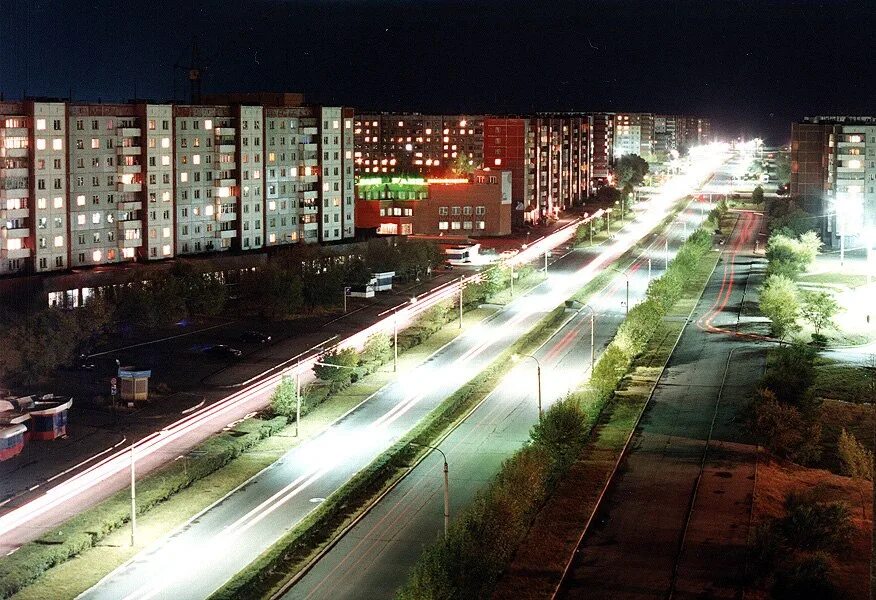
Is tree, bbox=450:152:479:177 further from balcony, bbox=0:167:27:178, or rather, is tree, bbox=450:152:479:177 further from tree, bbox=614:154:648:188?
balcony, bbox=0:167:27:178

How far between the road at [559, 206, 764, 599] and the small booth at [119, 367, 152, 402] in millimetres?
17898

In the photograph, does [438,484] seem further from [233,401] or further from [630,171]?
[630,171]

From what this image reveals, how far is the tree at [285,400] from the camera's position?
138 feet

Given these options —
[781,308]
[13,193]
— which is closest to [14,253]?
[13,193]

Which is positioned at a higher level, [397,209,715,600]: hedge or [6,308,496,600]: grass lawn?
[397,209,715,600]: hedge

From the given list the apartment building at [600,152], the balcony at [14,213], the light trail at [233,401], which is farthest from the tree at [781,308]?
the apartment building at [600,152]

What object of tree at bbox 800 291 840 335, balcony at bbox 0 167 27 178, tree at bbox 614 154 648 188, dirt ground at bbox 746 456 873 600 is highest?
tree at bbox 614 154 648 188

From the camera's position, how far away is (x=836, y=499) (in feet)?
115

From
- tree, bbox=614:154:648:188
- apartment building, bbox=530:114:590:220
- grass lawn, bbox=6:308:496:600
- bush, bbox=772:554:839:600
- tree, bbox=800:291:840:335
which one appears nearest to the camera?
bush, bbox=772:554:839:600

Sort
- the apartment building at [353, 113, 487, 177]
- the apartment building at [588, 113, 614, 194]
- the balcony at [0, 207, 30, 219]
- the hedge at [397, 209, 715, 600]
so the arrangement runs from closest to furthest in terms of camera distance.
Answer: the hedge at [397, 209, 715, 600] → the balcony at [0, 207, 30, 219] → the apartment building at [353, 113, 487, 177] → the apartment building at [588, 113, 614, 194]

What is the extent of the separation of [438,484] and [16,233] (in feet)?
122

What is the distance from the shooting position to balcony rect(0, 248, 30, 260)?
63.5 m

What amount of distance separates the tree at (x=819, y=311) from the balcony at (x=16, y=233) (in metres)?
40.2

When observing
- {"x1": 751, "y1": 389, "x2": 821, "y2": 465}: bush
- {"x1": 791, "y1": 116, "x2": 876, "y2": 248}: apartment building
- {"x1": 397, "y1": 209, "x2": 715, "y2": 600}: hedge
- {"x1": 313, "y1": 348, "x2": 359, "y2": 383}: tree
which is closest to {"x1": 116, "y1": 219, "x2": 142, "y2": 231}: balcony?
{"x1": 313, "y1": 348, "x2": 359, "y2": 383}: tree
